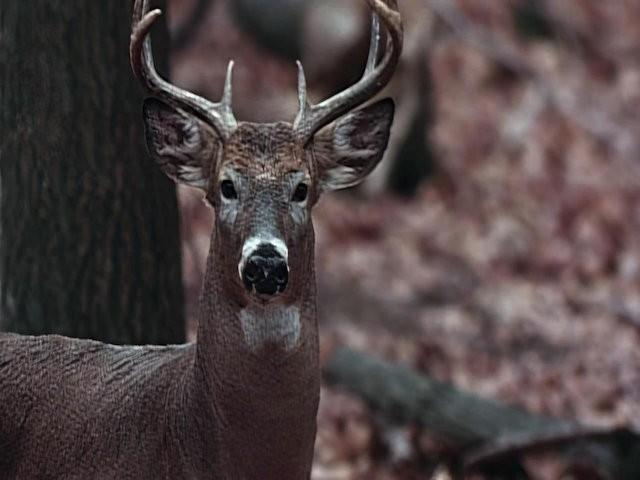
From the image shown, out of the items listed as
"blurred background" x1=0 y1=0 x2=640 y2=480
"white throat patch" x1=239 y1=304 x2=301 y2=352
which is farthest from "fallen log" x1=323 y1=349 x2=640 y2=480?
"white throat patch" x1=239 y1=304 x2=301 y2=352

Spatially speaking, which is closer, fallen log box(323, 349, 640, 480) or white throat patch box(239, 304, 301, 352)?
white throat patch box(239, 304, 301, 352)

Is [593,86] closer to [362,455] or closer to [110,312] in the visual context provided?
[362,455]

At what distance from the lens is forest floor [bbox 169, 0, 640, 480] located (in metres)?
8.17

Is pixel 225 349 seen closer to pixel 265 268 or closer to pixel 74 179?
pixel 265 268

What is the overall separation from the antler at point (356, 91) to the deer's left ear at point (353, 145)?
9 cm

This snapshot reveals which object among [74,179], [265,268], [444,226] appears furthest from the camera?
[444,226]

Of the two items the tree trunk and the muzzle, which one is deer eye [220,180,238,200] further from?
the tree trunk

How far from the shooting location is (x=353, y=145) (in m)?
4.80

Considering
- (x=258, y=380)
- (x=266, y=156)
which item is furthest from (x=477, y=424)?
(x=266, y=156)

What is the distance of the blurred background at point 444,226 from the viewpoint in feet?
19.5

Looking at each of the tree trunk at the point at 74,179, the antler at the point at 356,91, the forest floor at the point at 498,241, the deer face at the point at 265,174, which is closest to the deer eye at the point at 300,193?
the deer face at the point at 265,174

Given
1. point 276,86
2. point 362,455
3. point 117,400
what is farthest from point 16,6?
point 276,86

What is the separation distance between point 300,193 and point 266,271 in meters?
0.36

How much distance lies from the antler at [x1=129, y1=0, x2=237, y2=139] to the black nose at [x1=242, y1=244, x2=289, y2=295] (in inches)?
18.9
